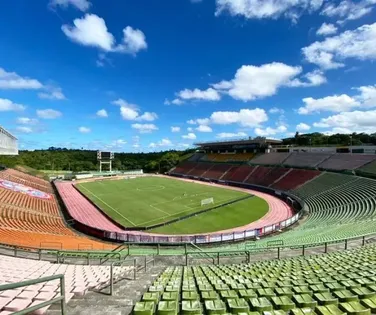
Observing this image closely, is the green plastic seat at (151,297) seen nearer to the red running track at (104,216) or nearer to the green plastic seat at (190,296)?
the green plastic seat at (190,296)

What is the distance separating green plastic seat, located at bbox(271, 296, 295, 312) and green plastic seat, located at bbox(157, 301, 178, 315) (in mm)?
2048

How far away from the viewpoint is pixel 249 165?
68812 millimetres

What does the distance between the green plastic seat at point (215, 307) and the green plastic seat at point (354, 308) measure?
7.43 feet

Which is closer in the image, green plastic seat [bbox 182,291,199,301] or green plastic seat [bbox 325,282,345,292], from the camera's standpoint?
green plastic seat [bbox 182,291,199,301]

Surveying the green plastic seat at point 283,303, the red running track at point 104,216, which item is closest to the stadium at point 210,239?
the green plastic seat at point 283,303

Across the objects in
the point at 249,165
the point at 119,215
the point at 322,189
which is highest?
the point at 249,165

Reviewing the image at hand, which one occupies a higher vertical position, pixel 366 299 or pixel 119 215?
pixel 366 299

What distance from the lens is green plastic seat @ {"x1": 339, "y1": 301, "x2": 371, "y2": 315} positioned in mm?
4871

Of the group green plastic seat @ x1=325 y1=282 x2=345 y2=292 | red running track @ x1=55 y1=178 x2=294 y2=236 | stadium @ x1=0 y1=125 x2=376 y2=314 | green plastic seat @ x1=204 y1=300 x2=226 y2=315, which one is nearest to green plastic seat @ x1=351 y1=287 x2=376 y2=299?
stadium @ x1=0 y1=125 x2=376 y2=314

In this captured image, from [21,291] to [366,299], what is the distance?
23.8 feet

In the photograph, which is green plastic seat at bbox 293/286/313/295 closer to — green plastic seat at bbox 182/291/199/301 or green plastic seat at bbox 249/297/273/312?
green plastic seat at bbox 249/297/273/312

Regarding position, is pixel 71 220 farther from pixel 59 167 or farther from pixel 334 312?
pixel 59 167

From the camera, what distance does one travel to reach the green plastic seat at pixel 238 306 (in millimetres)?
5090

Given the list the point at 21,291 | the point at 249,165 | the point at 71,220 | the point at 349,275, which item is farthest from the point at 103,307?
the point at 249,165
